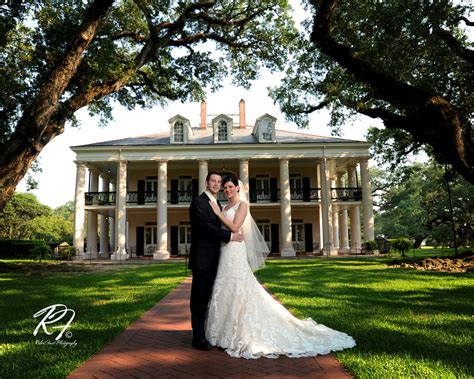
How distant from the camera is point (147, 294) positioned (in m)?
8.27

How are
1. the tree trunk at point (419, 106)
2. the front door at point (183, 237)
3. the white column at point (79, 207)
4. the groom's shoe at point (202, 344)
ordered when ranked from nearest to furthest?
the groom's shoe at point (202, 344), the tree trunk at point (419, 106), the white column at point (79, 207), the front door at point (183, 237)

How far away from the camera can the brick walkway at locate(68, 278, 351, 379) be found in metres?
3.31

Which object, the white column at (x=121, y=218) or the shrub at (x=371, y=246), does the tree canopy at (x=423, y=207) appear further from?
the white column at (x=121, y=218)

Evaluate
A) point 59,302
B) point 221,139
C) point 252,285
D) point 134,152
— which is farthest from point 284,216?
point 252,285

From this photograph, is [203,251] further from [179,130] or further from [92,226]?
[92,226]

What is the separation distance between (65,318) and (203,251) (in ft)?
9.97

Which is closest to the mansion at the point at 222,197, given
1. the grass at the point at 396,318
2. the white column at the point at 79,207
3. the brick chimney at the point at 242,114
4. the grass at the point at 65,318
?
the white column at the point at 79,207

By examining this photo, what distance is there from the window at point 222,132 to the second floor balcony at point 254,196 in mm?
3944

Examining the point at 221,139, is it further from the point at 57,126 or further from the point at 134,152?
the point at 57,126

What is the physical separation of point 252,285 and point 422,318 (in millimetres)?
2826

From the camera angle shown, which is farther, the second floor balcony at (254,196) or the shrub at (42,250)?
the second floor balcony at (254,196)

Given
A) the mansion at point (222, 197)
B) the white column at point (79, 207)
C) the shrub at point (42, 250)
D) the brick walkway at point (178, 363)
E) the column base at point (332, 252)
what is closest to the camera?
the brick walkway at point (178, 363)

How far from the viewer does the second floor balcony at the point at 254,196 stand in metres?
26.8

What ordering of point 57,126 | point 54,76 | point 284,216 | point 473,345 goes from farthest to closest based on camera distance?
point 284,216, point 57,126, point 54,76, point 473,345
